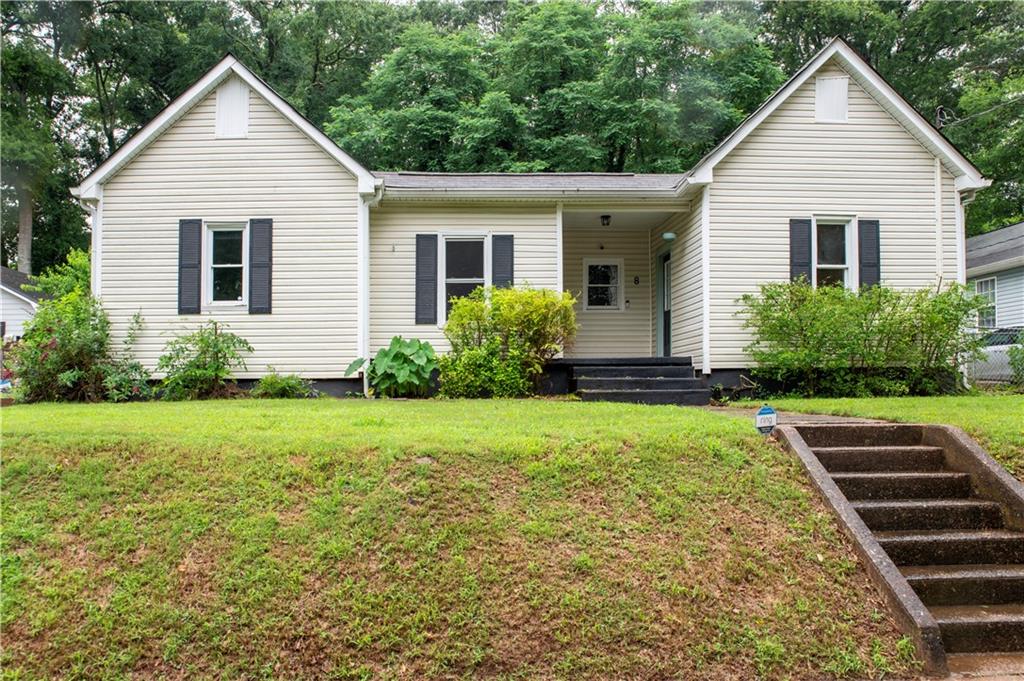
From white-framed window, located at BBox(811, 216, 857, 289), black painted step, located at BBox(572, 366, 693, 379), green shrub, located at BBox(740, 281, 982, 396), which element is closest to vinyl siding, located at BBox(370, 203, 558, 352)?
black painted step, located at BBox(572, 366, 693, 379)

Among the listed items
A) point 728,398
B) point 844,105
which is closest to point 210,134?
point 728,398

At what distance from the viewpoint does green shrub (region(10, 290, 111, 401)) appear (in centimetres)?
1071

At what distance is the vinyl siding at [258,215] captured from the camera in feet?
37.8

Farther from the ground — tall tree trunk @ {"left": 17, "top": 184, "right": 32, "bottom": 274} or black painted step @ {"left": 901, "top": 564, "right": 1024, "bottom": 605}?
tall tree trunk @ {"left": 17, "top": 184, "right": 32, "bottom": 274}

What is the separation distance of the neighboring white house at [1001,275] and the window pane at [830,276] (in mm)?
7211

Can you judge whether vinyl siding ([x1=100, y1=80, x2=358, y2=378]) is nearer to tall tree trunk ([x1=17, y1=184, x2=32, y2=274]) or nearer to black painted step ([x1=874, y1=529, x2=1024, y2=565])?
black painted step ([x1=874, y1=529, x2=1024, y2=565])

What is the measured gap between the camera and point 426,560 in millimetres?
4473

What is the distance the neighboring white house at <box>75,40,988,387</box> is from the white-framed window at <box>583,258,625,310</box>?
6.71 ft

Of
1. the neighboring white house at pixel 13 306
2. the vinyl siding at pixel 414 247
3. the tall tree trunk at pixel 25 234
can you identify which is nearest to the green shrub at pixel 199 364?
the vinyl siding at pixel 414 247

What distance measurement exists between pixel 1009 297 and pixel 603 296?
1080 cm

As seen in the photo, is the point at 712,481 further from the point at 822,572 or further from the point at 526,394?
the point at 526,394

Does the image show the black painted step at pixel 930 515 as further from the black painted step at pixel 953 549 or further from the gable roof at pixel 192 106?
the gable roof at pixel 192 106

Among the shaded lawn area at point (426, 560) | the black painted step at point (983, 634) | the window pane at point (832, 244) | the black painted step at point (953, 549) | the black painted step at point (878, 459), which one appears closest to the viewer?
the shaded lawn area at point (426, 560)

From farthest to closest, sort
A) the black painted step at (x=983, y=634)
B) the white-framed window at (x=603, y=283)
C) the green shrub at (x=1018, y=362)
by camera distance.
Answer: the white-framed window at (x=603, y=283) → the green shrub at (x=1018, y=362) → the black painted step at (x=983, y=634)
